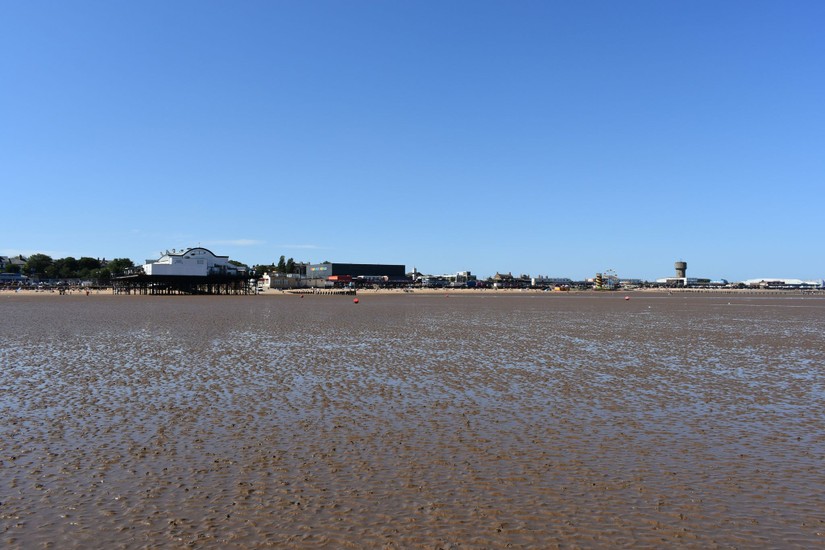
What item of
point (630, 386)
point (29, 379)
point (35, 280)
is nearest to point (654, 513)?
point (630, 386)

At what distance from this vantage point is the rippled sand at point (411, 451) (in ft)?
24.1

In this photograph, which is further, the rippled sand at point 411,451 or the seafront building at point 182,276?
the seafront building at point 182,276

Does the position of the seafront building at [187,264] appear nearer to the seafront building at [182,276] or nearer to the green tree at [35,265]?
the seafront building at [182,276]

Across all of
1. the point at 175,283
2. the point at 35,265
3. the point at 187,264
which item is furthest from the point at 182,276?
the point at 35,265

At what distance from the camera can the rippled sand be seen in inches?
289

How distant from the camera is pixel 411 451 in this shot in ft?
35.3

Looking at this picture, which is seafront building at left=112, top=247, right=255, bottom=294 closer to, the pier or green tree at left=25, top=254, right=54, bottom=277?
the pier

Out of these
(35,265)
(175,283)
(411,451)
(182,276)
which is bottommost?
(411,451)

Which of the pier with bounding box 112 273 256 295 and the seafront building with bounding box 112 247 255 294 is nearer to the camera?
the pier with bounding box 112 273 256 295

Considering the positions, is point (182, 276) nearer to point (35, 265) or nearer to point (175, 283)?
point (175, 283)

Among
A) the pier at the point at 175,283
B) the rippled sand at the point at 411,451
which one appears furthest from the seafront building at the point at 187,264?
the rippled sand at the point at 411,451

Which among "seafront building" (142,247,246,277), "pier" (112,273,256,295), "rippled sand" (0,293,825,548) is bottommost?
"rippled sand" (0,293,825,548)

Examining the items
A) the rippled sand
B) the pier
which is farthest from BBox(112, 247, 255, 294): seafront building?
the rippled sand

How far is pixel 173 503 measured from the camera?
8.12 metres
